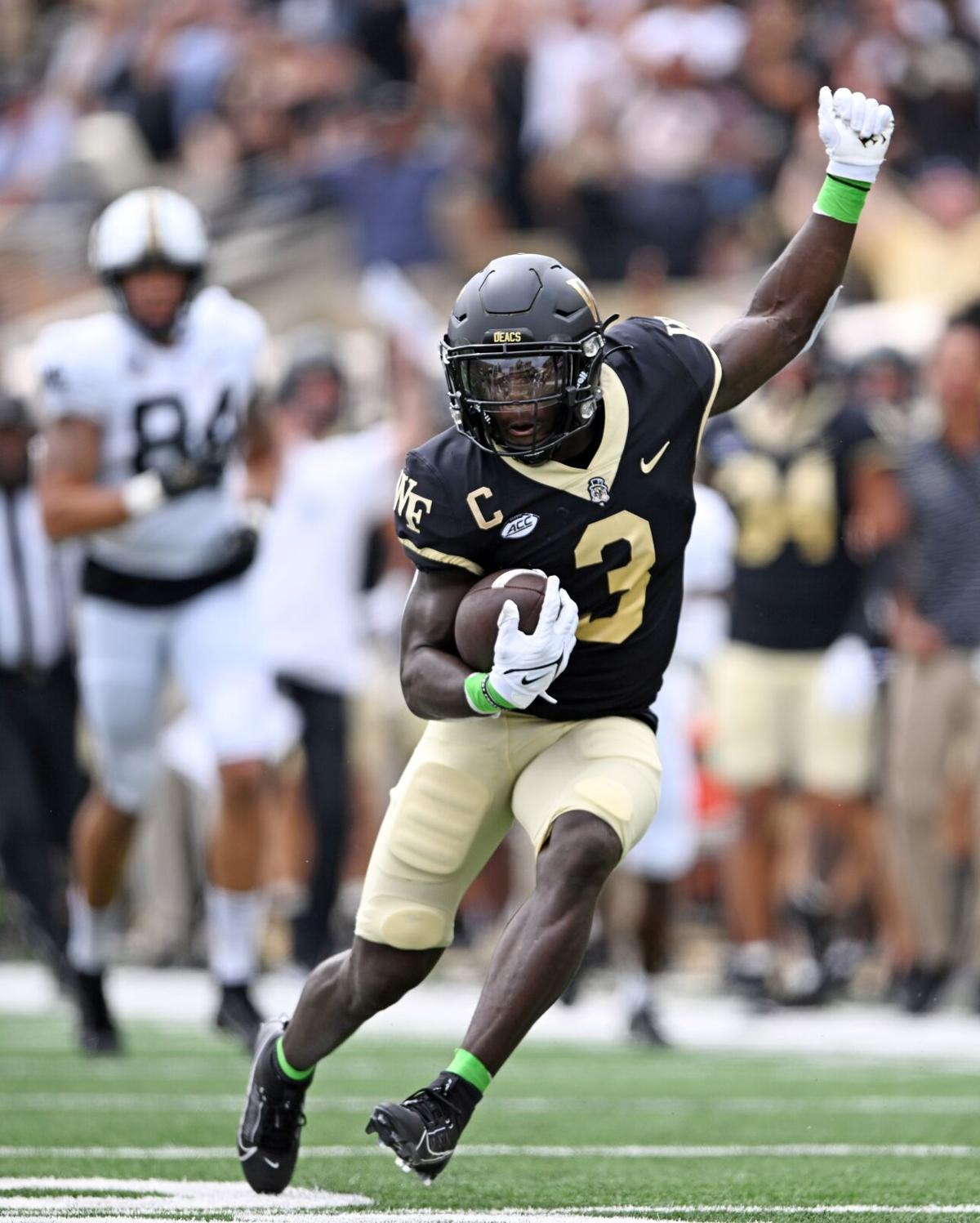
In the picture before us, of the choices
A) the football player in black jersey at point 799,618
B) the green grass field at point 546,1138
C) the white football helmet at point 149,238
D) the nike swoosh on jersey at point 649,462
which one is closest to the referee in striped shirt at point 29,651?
the green grass field at point 546,1138

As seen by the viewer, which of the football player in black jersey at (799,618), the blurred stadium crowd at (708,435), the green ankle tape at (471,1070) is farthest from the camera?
the football player in black jersey at (799,618)

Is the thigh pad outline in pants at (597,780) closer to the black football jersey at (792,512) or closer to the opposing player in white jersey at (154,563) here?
the opposing player in white jersey at (154,563)

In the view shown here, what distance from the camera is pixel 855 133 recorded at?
4578mm

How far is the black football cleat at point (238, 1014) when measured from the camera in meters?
6.55

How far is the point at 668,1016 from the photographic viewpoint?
8.50 m

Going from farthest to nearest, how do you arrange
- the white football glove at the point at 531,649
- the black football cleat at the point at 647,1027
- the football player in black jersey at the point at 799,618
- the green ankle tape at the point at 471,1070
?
the football player in black jersey at the point at 799,618, the black football cleat at the point at 647,1027, the white football glove at the point at 531,649, the green ankle tape at the point at 471,1070

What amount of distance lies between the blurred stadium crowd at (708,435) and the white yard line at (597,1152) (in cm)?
258

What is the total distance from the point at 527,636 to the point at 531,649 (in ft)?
0.11

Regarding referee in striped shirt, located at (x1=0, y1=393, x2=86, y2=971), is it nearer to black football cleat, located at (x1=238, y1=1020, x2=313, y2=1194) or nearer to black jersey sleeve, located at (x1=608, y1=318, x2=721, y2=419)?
black football cleat, located at (x1=238, y1=1020, x2=313, y2=1194)

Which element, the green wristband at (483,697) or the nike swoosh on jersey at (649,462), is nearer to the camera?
the green wristband at (483,697)

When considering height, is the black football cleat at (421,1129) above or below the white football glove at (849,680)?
above

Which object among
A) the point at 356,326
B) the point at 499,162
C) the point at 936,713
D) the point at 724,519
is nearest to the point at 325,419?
the point at 724,519

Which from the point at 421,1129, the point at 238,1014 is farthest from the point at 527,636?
the point at 238,1014

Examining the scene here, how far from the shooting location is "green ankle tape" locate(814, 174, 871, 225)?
4.58 meters
